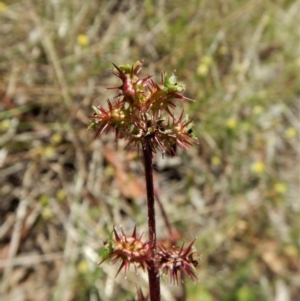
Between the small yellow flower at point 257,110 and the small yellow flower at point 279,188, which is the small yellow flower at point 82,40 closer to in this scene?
the small yellow flower at point 257,110

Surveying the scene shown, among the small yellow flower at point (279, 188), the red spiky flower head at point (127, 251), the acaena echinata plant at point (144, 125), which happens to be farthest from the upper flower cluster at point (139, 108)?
the small yellow flower at point (279, 188)

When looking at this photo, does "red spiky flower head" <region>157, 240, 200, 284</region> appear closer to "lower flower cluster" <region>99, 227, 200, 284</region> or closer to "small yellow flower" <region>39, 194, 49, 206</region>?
"lower flower cluster" <region>99, 227, 200, 284</region>

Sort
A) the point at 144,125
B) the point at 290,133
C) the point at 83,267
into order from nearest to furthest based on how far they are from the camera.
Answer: the point at 144,125
the point at 83,267
the point at 290,133

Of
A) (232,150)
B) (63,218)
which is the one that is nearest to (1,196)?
(63,218)

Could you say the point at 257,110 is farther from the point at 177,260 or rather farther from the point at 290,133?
the point at 177,260

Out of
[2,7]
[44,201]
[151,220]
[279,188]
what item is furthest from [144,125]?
[2,7]

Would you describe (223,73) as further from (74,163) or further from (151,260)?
(151,260)
